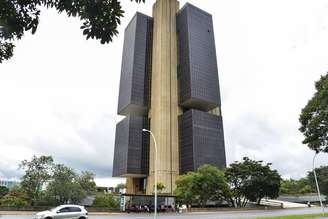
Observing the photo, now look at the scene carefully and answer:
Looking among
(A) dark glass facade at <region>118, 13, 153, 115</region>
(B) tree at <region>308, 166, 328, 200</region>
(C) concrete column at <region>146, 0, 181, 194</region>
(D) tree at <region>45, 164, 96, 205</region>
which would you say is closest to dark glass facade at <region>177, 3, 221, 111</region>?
(C) concrete column at <region>146, 0, 181, 194</region>

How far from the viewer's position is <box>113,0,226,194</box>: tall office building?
315 feet

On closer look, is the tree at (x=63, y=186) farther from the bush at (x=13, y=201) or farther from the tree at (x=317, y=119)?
the tree at (x=317, y=119)

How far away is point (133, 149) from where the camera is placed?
100 metres

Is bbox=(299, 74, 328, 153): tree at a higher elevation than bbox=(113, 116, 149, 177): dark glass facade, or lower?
lower

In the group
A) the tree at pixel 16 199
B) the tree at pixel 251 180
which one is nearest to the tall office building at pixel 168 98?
the tree at pixel 251 180

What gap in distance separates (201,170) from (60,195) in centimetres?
2802

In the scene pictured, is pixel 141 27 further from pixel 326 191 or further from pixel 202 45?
pixel 326 191

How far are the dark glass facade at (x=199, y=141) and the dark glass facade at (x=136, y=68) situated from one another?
56.8 feet

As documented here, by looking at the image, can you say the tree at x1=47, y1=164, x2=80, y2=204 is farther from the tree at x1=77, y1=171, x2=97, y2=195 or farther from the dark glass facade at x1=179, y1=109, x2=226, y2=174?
the dark glass facade at x1=179, y1=109, x2=226, y2=174

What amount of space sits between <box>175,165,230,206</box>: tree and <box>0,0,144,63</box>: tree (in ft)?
185

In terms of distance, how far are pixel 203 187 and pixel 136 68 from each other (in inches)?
2422

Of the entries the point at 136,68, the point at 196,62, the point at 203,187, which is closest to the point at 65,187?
the point at 203,187

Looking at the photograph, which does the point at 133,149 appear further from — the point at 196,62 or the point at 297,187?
the point at 297,187

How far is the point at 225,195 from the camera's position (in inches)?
2431
